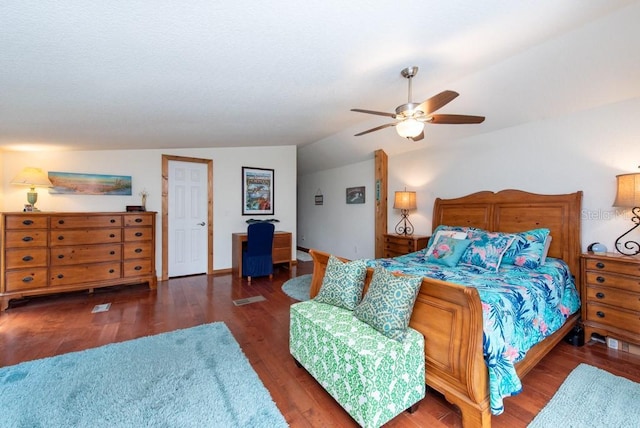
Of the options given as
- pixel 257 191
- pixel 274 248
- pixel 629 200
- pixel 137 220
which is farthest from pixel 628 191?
pixel 137 220

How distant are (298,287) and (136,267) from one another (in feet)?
8.12

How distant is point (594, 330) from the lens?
2.49 meters

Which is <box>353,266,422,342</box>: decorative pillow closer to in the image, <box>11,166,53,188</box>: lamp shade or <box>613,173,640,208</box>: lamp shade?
<box>613,173,640,208</box>: lamp shade

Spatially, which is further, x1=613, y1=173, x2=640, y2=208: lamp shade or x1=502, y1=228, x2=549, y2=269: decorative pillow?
x1=502, y1=228, x2=549, y2=269: decorative pillow

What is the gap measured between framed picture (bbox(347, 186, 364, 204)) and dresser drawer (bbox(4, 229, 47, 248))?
202 inches

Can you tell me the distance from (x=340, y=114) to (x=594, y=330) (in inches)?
140

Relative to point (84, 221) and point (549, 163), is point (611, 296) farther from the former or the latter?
point (84, 221)

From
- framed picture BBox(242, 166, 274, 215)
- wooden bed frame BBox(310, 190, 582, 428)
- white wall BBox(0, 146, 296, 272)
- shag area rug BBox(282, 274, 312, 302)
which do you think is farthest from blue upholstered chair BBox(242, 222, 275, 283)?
wooden bed frame BBox(310, 190, 582, 428)

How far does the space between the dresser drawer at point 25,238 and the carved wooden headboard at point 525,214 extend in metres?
5.48

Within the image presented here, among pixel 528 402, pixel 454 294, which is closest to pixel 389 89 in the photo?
pixel 454 294

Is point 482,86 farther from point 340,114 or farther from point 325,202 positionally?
point 325,202

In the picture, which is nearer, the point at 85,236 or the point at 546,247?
the point at 546,247

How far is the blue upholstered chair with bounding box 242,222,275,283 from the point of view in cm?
462

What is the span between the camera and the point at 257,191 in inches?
225
